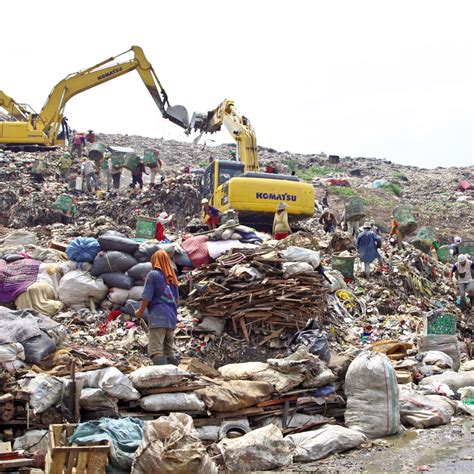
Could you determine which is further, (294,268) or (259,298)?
(294,268)

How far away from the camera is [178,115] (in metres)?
22.9

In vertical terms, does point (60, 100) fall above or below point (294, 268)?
above

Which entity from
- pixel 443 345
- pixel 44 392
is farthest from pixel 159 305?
pixel 443 345

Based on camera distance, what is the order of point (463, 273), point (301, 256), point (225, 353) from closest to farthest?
point (225, 353)
point (301, 256)
point (463, 273)

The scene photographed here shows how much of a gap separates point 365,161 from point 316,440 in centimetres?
3128

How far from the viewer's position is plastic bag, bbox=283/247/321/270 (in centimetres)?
959

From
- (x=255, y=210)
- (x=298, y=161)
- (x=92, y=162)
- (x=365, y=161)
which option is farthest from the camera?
(x=365, y=161)

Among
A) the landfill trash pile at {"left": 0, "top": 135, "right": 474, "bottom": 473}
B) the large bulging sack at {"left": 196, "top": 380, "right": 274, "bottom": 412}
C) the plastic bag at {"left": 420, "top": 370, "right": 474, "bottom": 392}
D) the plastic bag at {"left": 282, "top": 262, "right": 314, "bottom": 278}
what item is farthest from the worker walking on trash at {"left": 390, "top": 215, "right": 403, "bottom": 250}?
the large bulging sack at {"left": 196, "top": 380, "right": 274, "bottom": 412}

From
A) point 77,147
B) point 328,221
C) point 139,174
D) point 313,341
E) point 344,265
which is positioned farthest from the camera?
point 77,147

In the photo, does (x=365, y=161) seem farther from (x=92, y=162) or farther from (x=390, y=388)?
(x=390, y=388)

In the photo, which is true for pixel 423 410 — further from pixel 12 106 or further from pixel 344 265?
pixel 12 106

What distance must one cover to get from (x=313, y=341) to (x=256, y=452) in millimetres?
2290

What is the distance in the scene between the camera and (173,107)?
75.5 ft

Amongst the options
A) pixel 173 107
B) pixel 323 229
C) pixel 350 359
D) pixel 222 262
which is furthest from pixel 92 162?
pixel 350 359
